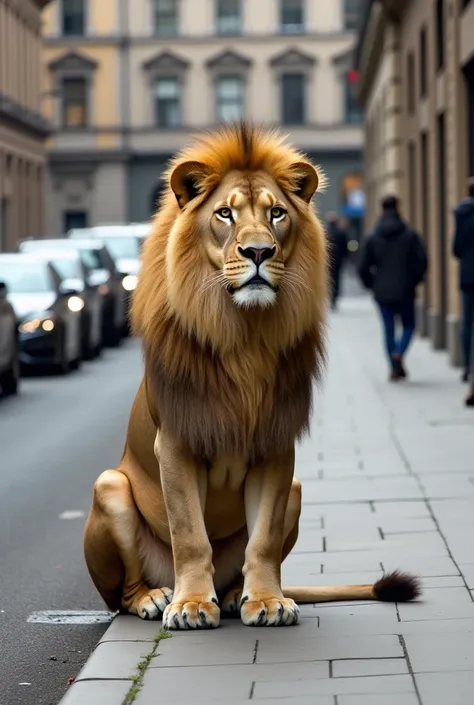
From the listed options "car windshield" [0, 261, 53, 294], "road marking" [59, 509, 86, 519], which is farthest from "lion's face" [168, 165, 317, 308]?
"car windshield" [0, 261, 53, 294]

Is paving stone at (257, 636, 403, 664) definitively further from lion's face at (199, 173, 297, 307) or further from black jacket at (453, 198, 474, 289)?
black jacket at (453, 198, 474, 289)

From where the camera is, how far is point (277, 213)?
223 inches

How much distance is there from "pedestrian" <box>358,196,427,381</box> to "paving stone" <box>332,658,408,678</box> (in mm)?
13286

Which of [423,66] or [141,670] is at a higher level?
[423,66]

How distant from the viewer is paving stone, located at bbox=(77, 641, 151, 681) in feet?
17.2

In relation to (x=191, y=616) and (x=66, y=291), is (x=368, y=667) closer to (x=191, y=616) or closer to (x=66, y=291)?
(x=191, y=616)

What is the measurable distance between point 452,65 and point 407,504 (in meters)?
12.9

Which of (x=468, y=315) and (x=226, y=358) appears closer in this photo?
(x=226, y=358)

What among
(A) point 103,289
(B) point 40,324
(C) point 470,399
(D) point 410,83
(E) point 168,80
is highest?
(E) point 168,80

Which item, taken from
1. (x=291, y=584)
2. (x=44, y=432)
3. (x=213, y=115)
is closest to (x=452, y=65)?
(x=44, y=432)

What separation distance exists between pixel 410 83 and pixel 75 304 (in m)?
10.0

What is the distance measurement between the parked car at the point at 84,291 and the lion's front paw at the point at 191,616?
1800 cm

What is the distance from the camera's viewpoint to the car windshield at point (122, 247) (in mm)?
33312

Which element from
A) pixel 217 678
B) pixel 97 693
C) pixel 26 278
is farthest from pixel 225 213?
pixel 26 278
